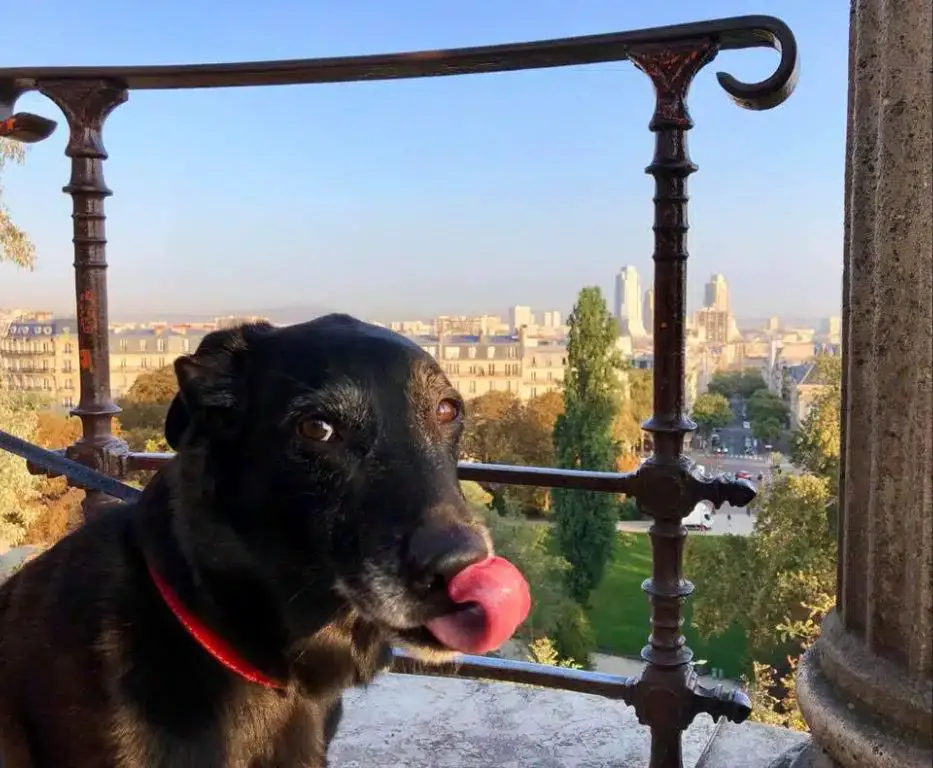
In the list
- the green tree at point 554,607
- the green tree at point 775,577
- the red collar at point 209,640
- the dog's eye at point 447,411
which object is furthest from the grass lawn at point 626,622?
the red collar at point 209,640

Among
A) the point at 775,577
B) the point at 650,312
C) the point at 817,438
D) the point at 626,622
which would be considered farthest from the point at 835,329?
the point at 626,622

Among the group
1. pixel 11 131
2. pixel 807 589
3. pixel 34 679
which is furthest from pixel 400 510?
pixel 807 589

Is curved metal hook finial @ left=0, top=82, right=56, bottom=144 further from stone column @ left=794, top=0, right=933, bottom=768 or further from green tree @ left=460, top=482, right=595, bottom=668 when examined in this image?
green tree @ left=460, top=482, right=595, bottom=668

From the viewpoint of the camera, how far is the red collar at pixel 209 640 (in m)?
1.52

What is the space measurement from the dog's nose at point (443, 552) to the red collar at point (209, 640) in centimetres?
43

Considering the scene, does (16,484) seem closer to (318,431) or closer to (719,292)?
(318,431)

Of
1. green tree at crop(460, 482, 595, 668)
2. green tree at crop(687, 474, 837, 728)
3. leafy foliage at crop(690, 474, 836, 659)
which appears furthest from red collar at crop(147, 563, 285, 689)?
green tree at crop(460, 482, 595, 668)

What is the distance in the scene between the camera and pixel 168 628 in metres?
1.55

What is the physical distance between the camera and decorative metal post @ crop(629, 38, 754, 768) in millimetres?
1915

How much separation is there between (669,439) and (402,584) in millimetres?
870

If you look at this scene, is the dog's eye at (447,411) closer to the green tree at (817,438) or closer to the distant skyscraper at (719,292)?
the green tree at (817,438)

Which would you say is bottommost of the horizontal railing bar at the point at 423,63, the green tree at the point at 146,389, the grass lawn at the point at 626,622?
the grass lawn at the point at 626,622

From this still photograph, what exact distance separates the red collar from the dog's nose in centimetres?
43

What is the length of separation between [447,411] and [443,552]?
38cm
